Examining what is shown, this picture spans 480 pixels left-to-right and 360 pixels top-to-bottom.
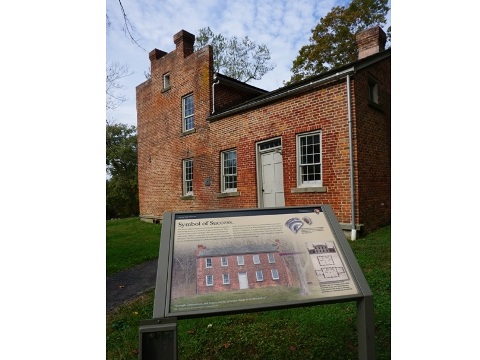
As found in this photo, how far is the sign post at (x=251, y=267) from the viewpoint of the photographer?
178 cm

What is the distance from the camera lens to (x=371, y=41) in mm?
10750

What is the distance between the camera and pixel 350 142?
7145mm

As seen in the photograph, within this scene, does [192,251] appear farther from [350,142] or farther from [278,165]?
[278,165]

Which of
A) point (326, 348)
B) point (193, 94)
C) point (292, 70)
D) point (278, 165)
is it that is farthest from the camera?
point (292, 70)

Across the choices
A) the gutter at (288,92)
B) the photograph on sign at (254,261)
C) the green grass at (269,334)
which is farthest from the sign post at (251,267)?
the gutter at (288,92)

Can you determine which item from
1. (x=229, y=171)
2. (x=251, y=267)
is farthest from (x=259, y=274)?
(x=229, y=171)

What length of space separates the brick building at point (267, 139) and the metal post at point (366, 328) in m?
5.26

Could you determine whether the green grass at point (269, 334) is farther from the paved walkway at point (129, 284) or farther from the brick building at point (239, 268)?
the brick building at point (239, 268)

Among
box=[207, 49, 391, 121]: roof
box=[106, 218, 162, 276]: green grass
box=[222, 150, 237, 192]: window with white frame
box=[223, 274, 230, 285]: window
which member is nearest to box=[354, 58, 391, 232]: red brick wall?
box=[207, 49, 391, 121]: roof

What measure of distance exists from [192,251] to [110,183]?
16.2 m

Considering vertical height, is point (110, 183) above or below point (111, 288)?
above

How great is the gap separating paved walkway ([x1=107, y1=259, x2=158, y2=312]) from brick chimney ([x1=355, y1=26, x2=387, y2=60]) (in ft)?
33.5

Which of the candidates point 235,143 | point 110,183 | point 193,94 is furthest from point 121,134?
point 235,143

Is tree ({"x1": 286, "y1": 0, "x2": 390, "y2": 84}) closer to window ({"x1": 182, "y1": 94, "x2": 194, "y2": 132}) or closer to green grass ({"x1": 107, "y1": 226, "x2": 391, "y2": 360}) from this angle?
window ({"x1": 182, "y1": 94, "x2": 194, "y2": 132})
